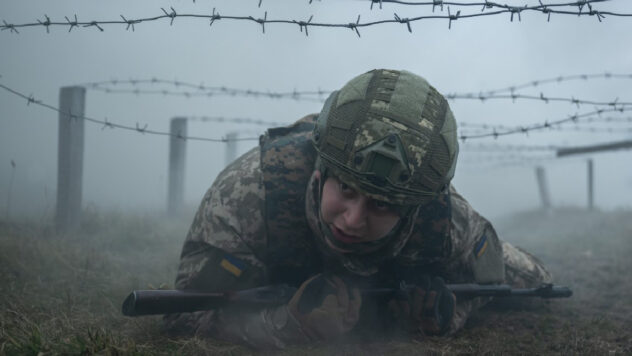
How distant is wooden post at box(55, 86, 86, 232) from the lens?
198 inches

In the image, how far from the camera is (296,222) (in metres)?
2.59

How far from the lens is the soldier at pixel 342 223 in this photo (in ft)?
7.38

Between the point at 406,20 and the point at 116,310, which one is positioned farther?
the point at 116,310

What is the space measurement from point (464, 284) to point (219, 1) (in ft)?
8.39

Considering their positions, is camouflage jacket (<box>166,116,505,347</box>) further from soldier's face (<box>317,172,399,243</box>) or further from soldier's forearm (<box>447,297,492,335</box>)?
soldier's forearm (<box>447,297,492,335</box>)

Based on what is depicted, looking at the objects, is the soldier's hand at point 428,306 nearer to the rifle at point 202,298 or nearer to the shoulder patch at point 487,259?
the rifle at point 202,298

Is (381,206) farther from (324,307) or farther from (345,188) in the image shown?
(324,307)

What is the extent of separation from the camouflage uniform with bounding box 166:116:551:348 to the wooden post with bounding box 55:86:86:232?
9.65ft

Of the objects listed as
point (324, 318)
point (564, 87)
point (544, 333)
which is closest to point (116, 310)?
point (324, 318)

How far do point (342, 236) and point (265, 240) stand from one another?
18.7 inches

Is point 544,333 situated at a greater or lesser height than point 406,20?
lesser

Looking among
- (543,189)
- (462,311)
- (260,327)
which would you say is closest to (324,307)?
(260,327)

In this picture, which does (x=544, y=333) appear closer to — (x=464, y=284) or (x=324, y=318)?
(x=464, y=284)

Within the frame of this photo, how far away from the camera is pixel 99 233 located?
527 centimetres
